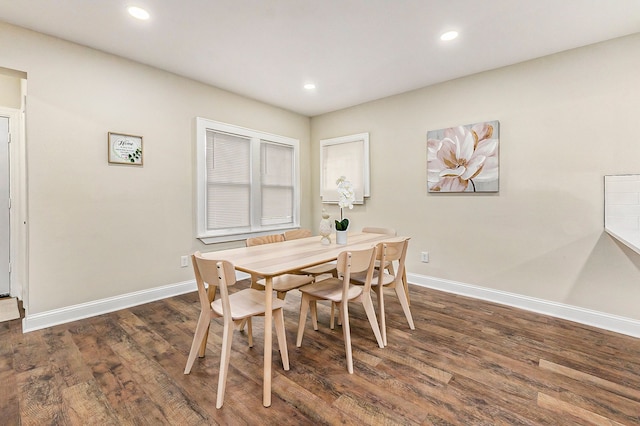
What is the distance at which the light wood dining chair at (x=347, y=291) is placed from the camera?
1.93 m

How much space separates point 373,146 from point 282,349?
315cm

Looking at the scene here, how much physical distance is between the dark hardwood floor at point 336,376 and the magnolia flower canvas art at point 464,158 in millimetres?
1515

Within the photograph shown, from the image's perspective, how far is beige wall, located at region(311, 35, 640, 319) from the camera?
2.59 metres

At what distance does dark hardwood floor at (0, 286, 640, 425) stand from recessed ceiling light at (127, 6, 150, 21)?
8.50ft

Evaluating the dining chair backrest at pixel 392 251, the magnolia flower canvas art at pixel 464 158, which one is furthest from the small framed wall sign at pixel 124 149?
the magnolia flower canvas art at pixel 464 158

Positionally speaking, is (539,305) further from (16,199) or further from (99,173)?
(16,199)

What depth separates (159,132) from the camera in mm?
3285

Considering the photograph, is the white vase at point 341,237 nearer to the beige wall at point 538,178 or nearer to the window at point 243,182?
the beige wall at point 538,178

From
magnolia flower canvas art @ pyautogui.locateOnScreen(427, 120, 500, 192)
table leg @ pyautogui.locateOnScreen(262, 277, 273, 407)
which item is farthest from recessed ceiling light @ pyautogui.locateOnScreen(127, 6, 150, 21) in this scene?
magnolia flower canvas art @ pyautogui.locateOnScreen(427, 120, 500, 192)

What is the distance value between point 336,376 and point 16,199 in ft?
13.0

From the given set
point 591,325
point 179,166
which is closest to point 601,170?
point 591,325

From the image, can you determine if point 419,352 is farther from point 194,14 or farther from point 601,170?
point 194,14

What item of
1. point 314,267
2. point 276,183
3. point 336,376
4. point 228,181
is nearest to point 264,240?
point 314,267

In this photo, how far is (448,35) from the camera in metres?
2.55
